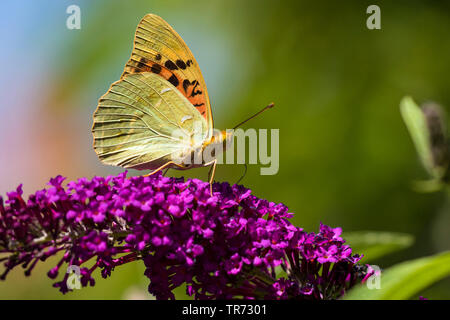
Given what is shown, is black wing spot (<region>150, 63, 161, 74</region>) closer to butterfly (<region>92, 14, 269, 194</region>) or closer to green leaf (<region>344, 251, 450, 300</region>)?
butterfly (<region>92, 14, 269, 194</region>)

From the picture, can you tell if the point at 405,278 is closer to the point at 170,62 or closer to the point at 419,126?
the point at 419,126

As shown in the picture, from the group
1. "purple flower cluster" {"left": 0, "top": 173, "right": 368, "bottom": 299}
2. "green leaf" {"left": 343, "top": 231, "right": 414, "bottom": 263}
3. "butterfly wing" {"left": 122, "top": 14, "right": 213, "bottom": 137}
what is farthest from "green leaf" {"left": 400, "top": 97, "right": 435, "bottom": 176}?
"butterfly wing" {"left": 122, "top": 14, "right": 213, "bottom": 137}

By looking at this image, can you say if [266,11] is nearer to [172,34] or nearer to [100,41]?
[100,41]

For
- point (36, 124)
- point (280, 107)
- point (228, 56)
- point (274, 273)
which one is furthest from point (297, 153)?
point (36, 124)

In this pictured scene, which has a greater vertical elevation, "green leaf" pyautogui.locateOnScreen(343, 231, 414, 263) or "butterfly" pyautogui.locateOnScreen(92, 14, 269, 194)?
"butterfly" pyautogui.locateOnScreen(92, 14, 269, 194)

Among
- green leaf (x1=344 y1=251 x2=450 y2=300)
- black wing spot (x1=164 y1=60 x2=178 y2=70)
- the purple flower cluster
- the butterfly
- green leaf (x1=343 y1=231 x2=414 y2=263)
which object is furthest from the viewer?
black wing spot (x1=164 y1=60 x2=178 y2=70)

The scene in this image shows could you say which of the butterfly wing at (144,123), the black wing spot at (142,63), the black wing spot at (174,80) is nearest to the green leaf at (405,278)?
the butterfly wing at (144,123)

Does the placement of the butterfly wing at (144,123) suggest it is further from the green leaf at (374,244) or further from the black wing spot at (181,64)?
the green leaf at (374,244)
